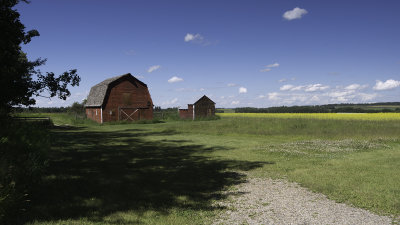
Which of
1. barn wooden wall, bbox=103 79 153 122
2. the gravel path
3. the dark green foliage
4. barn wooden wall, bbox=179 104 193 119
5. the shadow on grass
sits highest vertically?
barn wooden wall, bbox=103 79 153 122

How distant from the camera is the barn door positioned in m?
39.8

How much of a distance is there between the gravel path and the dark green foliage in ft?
12.8

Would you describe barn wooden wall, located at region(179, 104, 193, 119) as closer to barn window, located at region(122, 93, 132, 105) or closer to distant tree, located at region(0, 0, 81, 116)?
barn window, located at region(122, 93, 132, 105)

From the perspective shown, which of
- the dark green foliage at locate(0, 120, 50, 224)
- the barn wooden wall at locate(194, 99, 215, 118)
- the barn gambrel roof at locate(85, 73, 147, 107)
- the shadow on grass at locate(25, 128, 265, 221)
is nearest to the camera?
the dark green foliage at locate(0, 120, 50, 224)

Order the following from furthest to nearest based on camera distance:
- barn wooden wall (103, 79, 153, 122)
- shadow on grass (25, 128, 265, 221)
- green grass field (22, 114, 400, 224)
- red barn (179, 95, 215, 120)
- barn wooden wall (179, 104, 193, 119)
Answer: barn wooden wall (179, 104, 193, 119) → red barn (179, 95, 215, 120) → barn wooden wall (103, 79, 153, 122) → shadow on grass (25, 128, 265, 221) → green grass field (22, 114, 400, 224)

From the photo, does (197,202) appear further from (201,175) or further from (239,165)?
(239,165)

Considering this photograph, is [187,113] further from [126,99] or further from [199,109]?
[126,99]

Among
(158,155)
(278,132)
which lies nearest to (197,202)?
(158,155)

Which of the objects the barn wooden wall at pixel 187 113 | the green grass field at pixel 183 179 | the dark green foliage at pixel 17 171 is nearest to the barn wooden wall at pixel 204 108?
the barn wooden wall at pixel 187 113

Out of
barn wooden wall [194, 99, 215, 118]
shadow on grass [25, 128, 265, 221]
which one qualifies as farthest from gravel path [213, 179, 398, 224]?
barn wooden wall [194, 99, 215, 118]

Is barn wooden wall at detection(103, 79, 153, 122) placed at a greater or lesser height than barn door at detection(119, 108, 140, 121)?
greater

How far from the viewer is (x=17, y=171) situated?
595 centimetres

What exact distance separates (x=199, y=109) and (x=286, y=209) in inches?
1917

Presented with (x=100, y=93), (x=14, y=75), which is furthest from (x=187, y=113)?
(x=14, y=75)
